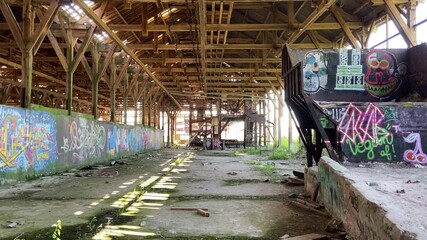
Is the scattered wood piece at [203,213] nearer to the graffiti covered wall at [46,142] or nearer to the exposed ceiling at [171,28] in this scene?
the graffiti covered wall at [46,142]

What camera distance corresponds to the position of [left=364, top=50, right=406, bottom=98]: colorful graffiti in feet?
27.1

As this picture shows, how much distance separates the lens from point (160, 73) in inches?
→ 848

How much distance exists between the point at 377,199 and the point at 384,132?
13.5ft

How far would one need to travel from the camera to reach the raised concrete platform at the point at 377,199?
2.42m

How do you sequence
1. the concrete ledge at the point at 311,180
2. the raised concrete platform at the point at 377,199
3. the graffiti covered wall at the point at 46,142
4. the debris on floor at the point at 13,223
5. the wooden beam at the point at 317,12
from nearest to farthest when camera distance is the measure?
the raised concrete platform at the point at 377,199 < the debris on floor at the point at 13,223 < the concrete ledge at the point at 311,180 < the graffiti covered wall at the point at 46,142 < the wooden beam at the point at 317,12

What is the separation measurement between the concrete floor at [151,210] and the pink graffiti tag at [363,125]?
66.7 inches

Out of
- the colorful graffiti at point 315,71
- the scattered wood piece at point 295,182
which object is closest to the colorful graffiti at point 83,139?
the scattered wood piece at point 295,182

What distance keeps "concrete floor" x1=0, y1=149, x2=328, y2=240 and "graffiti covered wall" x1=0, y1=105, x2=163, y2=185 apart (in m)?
0.66

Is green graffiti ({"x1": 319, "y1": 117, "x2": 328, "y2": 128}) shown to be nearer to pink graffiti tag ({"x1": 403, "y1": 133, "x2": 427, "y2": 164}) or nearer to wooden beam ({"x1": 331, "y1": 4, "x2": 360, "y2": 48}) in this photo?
pink graffiti tag ({"x1": 403, "y1": 133, "x2": 427, "y2": 164})

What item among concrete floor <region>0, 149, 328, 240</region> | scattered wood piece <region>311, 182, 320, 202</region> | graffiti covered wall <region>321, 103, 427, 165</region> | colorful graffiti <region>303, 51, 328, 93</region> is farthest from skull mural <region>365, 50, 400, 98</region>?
scattered wood piece <region>311, 182, 320, 202</region>

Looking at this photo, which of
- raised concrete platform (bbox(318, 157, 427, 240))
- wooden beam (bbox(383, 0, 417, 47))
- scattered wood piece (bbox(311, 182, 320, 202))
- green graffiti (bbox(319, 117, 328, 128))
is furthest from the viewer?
wooden beam (bbox(383, 0, 417, 47))

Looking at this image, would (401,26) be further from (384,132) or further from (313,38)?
(384,132)

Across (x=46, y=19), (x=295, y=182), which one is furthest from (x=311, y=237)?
(x=46, y=19)

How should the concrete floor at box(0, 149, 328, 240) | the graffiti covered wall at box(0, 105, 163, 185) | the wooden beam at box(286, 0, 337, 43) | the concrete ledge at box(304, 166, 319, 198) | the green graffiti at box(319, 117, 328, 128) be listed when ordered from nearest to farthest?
the concrete floor at box(0, 149, 328, 240), the concrete ledge at box(304, 166, 319, 198), the green graffiti at box(319, 117, 328, 128), the graffiti covered wall at box(0, 105, 163, 185), the wooden beam at box(286, 0, 337, 43)
